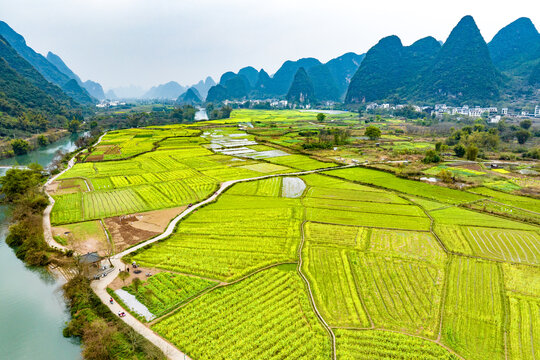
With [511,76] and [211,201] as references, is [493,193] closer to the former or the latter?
[211,201]

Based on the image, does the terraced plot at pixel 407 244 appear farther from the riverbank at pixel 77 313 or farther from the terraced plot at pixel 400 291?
the riverbank at pixel 77 313

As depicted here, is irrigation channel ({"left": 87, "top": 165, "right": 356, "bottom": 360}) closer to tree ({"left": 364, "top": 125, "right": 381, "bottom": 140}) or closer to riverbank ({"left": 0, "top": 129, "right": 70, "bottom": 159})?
tree ({"left": 364, "top": 125, "right": 381, "bottom": 140})

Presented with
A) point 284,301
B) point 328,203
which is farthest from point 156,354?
point 328,203

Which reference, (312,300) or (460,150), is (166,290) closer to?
(312,300)

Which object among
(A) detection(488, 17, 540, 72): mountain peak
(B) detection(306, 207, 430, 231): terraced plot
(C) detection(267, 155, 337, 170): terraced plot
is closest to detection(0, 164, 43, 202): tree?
(B) detection(306, 207, 430, 231): terraced plot

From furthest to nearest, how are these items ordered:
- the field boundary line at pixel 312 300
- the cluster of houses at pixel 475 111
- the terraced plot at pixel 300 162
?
the cluster of houses at pixel 475 111 < the terraced plot at pixel 300 162 < the field boundary line at pixel 312 300

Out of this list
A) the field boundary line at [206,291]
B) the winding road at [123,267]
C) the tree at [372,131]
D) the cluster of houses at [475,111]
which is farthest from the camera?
the cluster of houses at [475,111]

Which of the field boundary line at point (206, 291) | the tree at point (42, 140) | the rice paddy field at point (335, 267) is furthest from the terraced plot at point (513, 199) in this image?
the tree at point (42, 140)
